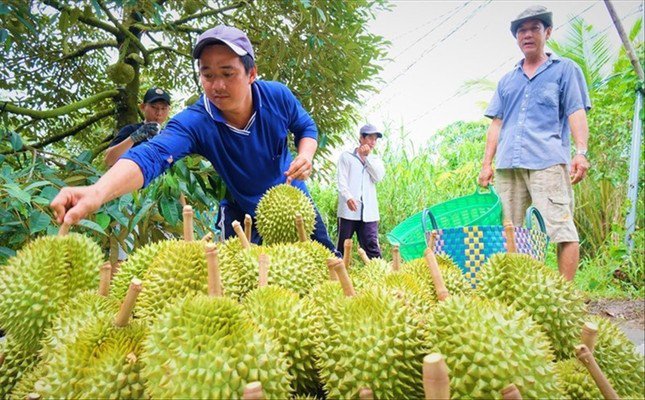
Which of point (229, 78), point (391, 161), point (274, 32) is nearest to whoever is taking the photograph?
point (229, 78)

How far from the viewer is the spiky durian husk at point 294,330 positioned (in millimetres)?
797

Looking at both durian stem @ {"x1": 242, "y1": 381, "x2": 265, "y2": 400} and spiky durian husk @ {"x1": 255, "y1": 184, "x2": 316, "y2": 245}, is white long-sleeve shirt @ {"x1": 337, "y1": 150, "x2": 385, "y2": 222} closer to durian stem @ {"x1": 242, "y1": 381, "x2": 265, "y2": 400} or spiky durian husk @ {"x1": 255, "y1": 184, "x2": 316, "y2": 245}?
spiky durian husk @ {"x1": 255, "y1": 184, "x2": 316, "y2": 245}

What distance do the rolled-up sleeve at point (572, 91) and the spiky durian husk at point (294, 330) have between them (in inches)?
103

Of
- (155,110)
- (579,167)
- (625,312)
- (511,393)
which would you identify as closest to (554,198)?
(579,167)

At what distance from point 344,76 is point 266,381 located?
3.67m

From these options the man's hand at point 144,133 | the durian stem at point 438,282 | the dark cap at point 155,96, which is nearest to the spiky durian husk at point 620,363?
the durian stem at point 438,282

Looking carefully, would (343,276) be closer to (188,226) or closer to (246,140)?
(188,226)

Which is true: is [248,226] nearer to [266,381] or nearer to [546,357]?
[266,381]

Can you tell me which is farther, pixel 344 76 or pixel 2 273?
pixel 344 76

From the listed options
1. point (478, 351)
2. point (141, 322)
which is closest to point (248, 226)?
point (141, 322)

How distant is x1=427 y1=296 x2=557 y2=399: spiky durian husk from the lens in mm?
653

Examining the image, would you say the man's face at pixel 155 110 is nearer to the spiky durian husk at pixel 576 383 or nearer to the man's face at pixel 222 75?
the man's face at pixel 222 75

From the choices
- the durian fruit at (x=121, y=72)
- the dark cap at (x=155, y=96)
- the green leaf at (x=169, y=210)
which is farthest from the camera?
the durian fruit at (x=121, y=72)

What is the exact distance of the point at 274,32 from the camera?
3.83 meters
